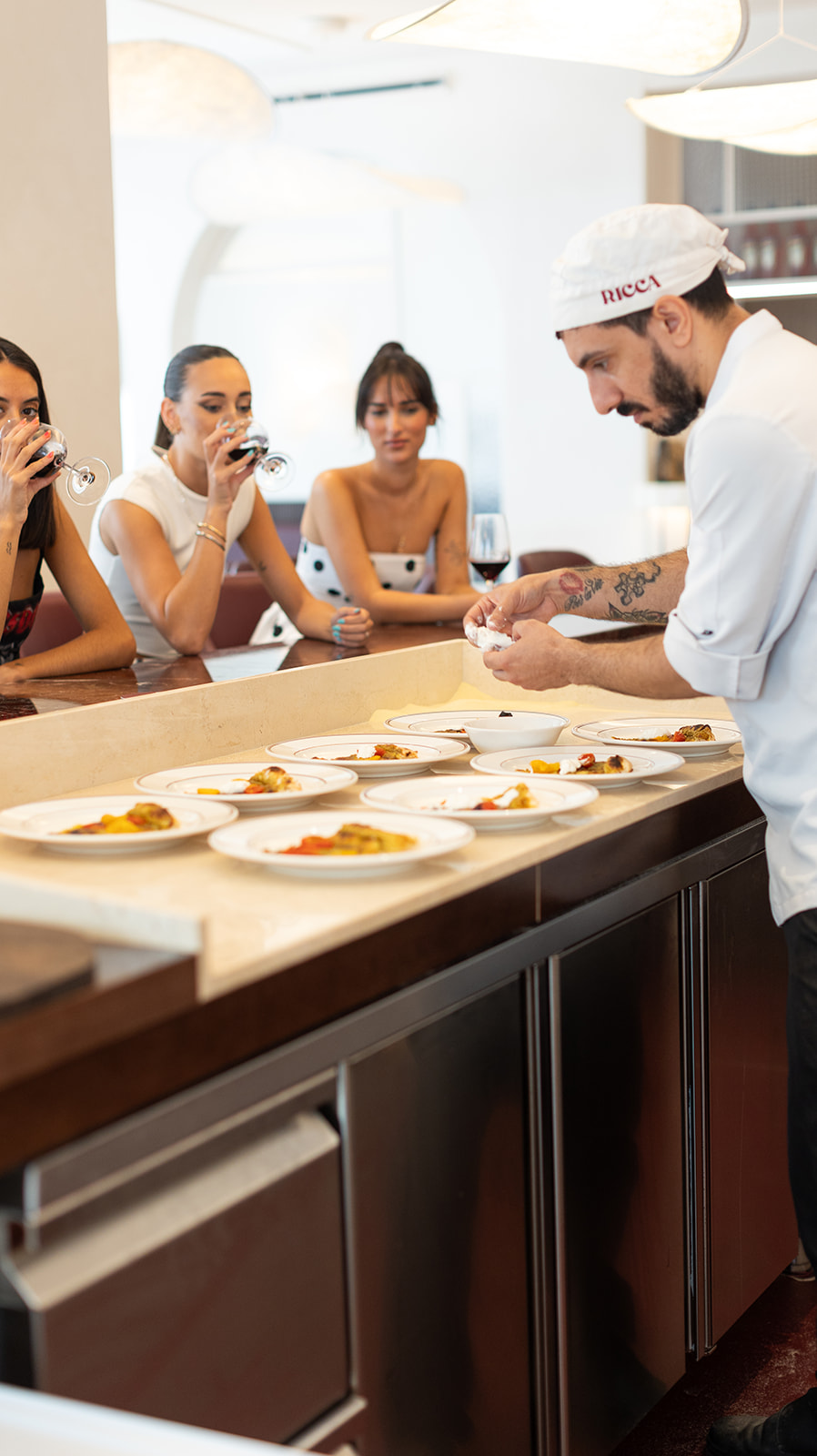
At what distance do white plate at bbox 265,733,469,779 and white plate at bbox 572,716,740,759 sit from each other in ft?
0.72

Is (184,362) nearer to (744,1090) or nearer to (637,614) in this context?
(637,614)

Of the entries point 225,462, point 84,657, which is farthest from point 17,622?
point 225,462

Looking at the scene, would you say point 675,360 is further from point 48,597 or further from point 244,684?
point 48,597

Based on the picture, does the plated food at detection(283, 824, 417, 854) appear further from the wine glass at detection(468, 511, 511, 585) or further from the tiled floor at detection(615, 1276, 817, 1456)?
the wine glass at detection(468, 511, 511, 585)

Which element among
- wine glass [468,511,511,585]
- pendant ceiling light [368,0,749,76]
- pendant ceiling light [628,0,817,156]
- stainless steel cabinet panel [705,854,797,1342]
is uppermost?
pendant ceiling light [628,0,817,156]

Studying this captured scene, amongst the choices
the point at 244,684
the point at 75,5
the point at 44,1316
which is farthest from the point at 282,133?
the point at 44,1316

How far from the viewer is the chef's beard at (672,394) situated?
1.76m

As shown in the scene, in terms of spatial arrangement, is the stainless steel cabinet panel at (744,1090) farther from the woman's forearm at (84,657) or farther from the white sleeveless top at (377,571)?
the white sleeveless top at (377,571)

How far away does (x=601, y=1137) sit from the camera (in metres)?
1.83

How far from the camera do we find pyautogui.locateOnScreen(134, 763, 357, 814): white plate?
5.71 ft

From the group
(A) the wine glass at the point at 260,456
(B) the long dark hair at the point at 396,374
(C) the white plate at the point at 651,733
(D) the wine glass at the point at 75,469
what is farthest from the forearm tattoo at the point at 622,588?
(B) the long dark hair at the point at 396,374

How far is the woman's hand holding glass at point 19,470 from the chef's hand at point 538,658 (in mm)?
823

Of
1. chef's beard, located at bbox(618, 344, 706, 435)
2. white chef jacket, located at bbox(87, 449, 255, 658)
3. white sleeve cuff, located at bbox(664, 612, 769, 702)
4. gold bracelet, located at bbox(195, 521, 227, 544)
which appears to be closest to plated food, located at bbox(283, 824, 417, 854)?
white sleeve cuff, located at bbox(664, 612, 769, 702)

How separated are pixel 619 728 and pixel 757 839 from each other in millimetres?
274
